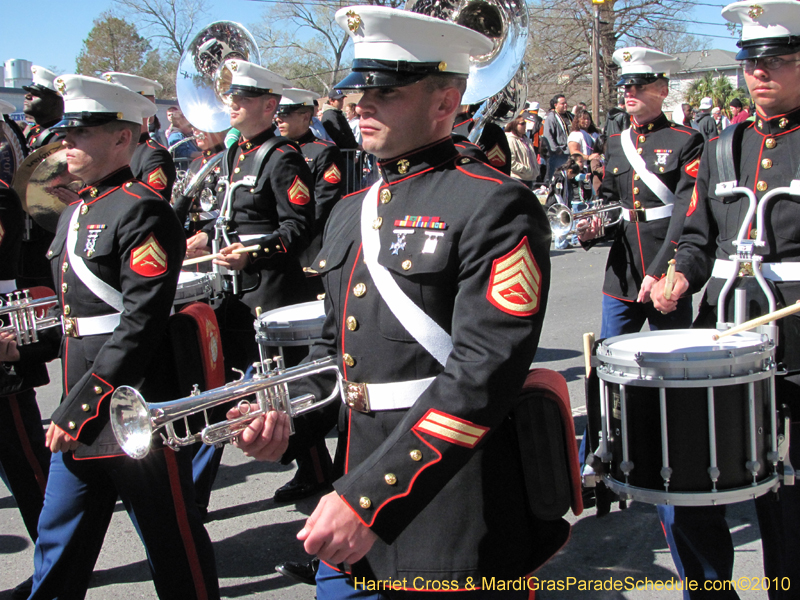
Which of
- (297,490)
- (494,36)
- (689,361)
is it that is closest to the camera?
(689,361)

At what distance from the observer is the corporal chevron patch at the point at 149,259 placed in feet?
9.40

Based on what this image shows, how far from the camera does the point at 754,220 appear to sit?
115 inches

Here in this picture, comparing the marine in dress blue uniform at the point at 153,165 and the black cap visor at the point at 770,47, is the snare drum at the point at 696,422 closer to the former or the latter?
the black cap visor at the point at 770,47

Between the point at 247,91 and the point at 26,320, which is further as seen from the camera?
the point at 247,91

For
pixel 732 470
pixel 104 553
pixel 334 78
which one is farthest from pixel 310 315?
pixel 334 78

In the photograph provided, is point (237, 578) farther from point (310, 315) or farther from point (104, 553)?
point (310, 315)

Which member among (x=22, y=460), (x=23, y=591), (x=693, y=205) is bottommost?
(x=23, y=591)

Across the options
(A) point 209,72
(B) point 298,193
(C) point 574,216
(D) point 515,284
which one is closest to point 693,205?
(C) point 574,216

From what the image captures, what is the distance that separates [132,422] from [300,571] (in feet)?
5.65

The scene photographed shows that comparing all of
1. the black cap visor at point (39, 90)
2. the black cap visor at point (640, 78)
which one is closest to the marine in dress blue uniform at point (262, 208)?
the black cap visor at point (640, 78)

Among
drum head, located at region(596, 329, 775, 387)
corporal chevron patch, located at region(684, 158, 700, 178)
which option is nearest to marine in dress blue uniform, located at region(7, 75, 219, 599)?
drum head, located at region(596, 329, 775, 387)

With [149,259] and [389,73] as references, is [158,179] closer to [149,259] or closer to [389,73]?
[149,259]

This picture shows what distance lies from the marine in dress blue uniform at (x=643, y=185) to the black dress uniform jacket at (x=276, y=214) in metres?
1.79

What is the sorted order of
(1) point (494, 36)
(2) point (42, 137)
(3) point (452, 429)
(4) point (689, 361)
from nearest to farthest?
(3) point (452, 429) → (4) point (689, 361) → (1) point (494, 36) → (2) point (42, 137)
